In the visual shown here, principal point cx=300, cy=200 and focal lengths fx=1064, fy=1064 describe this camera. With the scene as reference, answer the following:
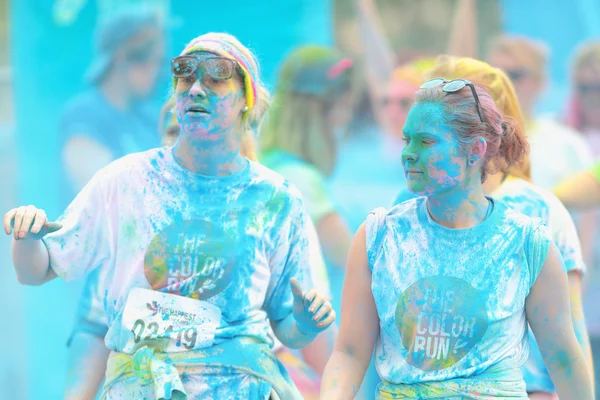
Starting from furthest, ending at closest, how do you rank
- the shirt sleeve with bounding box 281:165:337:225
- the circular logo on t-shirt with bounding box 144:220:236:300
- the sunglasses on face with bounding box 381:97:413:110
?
the sunglasses on face with bounding box 381:97:413:110, the shirt sleeve with bounding box 281:165:337:225, the circular logo on t-shirt with bounding box 144:220:236:300

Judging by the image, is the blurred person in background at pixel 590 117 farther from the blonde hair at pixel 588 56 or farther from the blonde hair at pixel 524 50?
the blonde hair at pixel 524 50

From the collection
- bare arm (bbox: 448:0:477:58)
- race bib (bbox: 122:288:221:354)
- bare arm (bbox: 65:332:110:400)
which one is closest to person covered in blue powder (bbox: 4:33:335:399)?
race bib (bbox: 122:288:221:354)

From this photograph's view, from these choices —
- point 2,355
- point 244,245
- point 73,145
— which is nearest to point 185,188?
point 244,245

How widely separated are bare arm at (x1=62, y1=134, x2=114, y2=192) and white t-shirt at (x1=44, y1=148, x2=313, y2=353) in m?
3.16

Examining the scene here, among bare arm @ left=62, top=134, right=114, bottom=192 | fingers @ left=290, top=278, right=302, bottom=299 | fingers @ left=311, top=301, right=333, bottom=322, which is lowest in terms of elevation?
fingers @ left=311, top=301, right=333, bottom=322

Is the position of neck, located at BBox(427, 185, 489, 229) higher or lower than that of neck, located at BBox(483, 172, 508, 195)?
lower

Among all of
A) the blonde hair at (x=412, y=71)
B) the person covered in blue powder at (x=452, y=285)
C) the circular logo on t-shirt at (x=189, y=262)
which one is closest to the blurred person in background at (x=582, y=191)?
the blonde hair at (x=412, y=71)

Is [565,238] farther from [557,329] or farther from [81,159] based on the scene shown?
[81,159]

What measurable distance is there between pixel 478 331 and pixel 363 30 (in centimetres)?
426

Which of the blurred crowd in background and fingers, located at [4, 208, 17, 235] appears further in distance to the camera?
the blurred crowd in background

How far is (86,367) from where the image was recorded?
3.51 metres

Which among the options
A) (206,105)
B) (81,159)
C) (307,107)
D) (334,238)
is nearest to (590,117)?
(307,107)

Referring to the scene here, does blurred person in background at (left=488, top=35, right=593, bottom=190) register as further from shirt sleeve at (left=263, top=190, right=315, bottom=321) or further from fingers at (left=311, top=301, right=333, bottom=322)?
fingers at (left=311, top=301, right=333, bottom=322)

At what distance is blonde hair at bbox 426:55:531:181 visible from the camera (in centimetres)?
367
